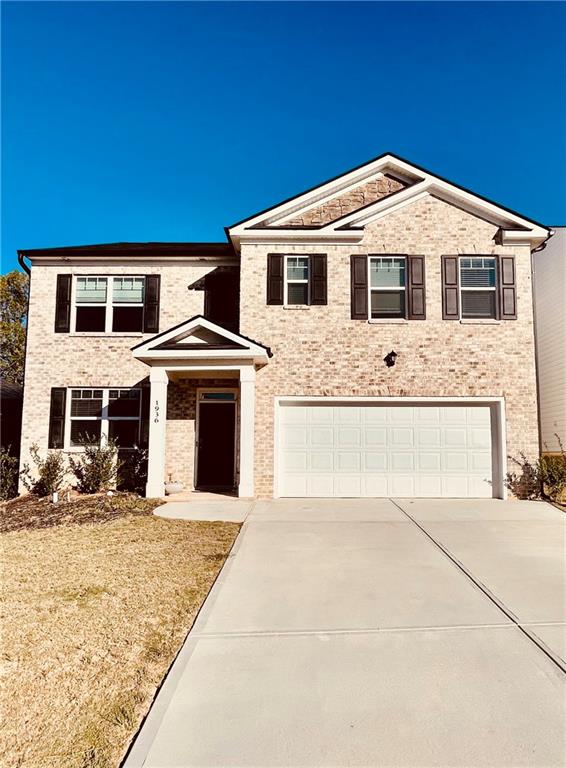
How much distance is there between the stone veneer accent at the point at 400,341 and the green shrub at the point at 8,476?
667 cm

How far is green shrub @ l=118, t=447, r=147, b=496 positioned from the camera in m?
12.1

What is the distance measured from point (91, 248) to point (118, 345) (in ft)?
10.1

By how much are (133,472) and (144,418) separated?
1472 mm

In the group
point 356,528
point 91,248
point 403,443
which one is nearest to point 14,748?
point 356,528

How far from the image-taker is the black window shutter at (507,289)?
454 inches

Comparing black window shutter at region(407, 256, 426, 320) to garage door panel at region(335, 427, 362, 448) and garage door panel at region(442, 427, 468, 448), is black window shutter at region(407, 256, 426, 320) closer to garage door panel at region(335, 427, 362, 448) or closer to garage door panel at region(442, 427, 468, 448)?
garage door panel at region(442, 427, 468, 448)

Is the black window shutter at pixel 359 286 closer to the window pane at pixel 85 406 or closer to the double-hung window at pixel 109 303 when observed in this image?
the double-hung window at pixel 109 303

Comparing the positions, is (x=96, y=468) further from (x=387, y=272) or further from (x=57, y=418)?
(x=387, y=272)

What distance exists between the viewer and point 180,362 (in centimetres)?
1112

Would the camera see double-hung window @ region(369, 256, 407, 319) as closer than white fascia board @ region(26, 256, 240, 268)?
Yes

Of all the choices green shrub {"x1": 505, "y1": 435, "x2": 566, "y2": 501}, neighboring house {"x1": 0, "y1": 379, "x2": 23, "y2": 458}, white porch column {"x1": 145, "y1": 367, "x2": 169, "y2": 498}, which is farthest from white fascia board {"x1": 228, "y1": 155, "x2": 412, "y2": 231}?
neighboring house {"x1": 0, "y1": 379, "x2": 23, "y2": 458}

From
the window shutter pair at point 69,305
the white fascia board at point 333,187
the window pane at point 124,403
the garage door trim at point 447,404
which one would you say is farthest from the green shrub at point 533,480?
the window shutter pair at point 69,305

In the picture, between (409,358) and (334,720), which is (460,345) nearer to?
(409,358)

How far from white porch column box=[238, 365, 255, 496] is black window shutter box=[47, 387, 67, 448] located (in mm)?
5288
